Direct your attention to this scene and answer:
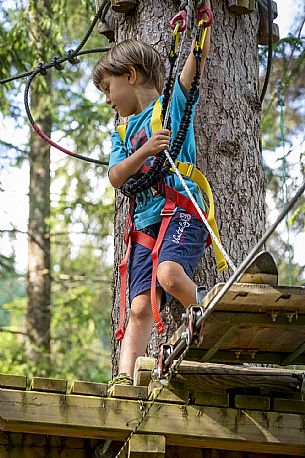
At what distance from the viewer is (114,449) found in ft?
11.8

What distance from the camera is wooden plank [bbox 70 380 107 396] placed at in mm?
3361

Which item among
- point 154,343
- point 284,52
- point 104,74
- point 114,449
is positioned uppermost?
point 284,52

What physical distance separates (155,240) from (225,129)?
94 cm

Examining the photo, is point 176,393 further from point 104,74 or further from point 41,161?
point 41,161

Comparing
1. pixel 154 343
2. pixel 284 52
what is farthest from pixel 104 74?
pixel 284 52

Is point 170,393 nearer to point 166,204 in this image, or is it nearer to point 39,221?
point 166,204

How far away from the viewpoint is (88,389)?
11.1ft

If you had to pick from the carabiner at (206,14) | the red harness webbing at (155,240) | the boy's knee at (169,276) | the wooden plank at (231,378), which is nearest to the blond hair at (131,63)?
the carabiner at (206,14)

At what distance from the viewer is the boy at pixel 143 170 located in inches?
155

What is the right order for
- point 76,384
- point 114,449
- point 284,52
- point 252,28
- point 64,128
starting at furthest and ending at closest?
point 64,128 < point 284,52 < point 252,28 < point 114,449 < point 76,384

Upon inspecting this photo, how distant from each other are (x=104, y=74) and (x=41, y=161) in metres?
8.81

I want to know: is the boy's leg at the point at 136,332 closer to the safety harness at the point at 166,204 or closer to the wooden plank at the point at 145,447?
the safety harness at the point at 166,204

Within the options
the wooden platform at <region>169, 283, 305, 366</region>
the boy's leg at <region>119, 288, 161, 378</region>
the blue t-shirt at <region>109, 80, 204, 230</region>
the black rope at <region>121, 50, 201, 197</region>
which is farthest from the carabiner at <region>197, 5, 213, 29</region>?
the wooden platform at <region>169, 283, 305, 366</region>

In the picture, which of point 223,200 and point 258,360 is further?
point 223,200
